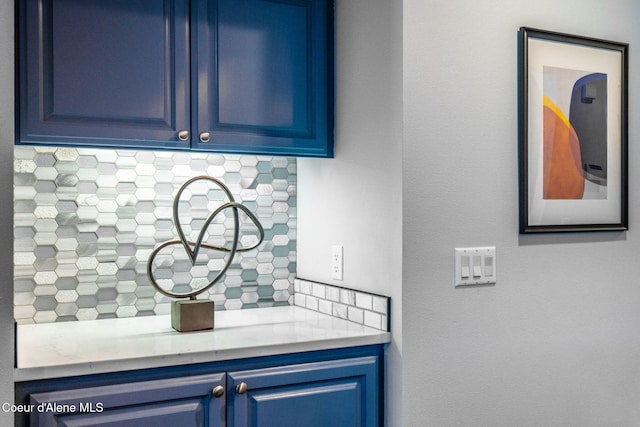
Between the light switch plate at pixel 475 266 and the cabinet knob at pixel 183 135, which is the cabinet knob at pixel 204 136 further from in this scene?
the light switch plate at pixel 475 266

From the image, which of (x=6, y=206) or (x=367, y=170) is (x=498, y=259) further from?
(x=6, y=206)

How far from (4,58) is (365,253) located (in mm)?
1208

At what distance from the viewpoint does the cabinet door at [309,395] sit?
6.18ft

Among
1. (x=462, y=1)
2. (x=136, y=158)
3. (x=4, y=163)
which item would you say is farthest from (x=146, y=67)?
(x=462, y=1)

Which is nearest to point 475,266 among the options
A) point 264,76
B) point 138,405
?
point 264,76

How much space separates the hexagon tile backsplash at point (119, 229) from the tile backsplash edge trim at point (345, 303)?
11 cm

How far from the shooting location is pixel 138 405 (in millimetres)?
1740

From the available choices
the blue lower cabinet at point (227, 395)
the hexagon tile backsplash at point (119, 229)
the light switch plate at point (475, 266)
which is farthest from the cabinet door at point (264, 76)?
the blue lower cabinet at point (227, 395)

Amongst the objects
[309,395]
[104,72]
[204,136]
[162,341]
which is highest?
[104,72]

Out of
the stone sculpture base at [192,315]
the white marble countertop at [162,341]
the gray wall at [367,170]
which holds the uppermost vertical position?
the gray wall at [367,170]

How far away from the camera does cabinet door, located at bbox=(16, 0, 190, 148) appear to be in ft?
6.31

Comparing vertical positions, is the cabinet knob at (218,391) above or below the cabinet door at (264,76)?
below

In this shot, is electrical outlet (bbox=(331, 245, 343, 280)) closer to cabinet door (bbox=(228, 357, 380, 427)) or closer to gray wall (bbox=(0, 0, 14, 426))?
cabinet door (bbox=(228, 357, 380, 427))

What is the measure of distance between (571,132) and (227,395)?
1.43 metres
